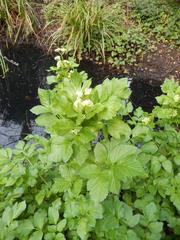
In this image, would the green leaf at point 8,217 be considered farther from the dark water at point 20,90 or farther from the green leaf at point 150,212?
the dark water at point 20,90

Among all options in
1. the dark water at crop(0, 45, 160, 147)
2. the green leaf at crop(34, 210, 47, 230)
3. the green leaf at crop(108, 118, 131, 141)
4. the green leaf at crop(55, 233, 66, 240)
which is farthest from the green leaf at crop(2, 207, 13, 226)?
the dark water at crop(0, 45, 160, 147)

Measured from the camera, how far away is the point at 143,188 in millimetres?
1717

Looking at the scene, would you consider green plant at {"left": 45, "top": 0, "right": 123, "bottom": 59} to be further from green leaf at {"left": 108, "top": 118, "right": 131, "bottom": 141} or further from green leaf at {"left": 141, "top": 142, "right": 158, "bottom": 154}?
green leaf at {"left": 108, "top": 118, "right": 131, "bottom": 141}

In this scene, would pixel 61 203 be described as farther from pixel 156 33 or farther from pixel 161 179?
pixel 156 33

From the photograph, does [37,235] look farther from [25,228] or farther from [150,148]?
[150,148]

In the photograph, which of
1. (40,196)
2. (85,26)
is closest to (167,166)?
(40,196)

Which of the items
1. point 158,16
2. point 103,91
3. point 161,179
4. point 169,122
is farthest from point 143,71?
point 103,91

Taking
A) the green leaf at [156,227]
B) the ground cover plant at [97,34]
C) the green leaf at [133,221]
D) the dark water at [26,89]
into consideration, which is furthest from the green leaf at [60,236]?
the ground cover plant at [97,34]

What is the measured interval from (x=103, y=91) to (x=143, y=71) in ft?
10.7

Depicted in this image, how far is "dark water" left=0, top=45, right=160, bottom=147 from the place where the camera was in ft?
12.3

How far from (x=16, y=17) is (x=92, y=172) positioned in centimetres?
419

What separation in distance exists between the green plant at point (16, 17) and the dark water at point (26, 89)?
23 cm

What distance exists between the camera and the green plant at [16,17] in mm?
4887

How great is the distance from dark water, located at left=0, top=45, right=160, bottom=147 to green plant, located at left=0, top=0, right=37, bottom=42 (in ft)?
0.75
